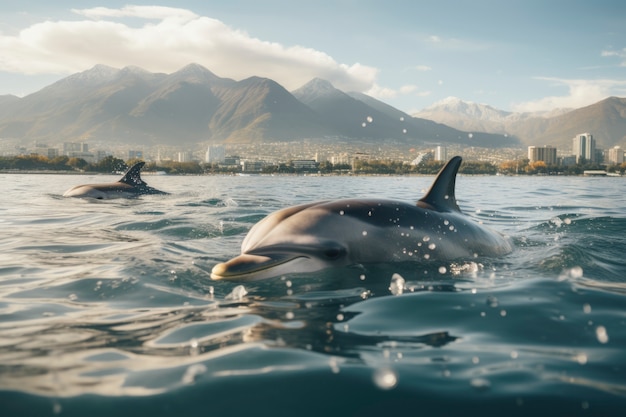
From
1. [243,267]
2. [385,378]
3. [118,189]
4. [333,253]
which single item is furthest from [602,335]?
[118,189]

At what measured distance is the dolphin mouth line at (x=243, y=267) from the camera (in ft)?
19.4

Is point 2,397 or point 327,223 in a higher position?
point 327,223

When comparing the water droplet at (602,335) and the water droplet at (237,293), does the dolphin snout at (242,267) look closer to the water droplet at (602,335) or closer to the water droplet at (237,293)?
the water droplet at (237,293)

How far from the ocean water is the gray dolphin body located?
46.6 ft

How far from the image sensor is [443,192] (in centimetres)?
877

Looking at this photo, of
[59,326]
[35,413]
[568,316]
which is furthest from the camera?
[568,316]

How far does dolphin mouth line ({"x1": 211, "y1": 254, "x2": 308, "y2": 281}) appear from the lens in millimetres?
5918

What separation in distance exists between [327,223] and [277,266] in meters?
1.09

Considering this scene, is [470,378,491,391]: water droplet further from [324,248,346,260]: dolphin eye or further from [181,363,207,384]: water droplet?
[324,248,346,260]: dolphin eye

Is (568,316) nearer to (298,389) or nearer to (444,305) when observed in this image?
(444,305)

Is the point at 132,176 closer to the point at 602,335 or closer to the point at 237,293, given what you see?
the point at 237,293

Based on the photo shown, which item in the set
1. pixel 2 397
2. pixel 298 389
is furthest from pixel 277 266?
pixel 2 397

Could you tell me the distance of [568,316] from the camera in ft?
17.1

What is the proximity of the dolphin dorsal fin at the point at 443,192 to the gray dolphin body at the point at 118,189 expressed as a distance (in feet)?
52.9
